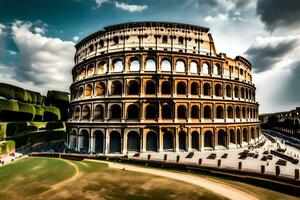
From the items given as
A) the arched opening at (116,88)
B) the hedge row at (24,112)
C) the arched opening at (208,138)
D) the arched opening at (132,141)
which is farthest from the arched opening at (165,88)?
the hedge row at (24,112)

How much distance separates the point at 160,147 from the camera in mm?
30078

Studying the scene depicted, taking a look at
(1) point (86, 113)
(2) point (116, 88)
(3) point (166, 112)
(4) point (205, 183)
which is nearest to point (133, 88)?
(2) point (116, 88)

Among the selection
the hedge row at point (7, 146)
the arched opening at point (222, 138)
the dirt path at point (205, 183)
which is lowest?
the dirt path at point (205, 183)

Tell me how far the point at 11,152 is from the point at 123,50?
22359 millimetres

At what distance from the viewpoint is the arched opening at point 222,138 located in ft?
110

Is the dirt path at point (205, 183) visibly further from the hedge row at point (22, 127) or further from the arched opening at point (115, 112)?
the hedge row at point (22, 127)

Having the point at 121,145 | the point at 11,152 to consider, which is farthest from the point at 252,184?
the point at 11,152

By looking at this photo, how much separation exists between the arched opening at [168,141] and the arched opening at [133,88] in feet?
24.3

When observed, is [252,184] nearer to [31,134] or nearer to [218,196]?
[218,196]

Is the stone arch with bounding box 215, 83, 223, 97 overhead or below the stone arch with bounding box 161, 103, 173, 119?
overhead

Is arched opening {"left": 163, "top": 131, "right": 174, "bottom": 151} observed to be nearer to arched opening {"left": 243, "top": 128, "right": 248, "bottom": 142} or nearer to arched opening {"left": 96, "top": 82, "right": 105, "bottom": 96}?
arched opening {"left": 96, "top": 82, "right": 105, "bottom": 96}

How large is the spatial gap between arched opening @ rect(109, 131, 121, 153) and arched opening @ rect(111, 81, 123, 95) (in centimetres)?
594

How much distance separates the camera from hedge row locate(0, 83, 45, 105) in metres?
39.8

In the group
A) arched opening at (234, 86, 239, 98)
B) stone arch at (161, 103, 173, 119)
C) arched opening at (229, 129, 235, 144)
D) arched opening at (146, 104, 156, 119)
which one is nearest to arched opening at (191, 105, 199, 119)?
stone arch at (161, 103, 173, 119)
